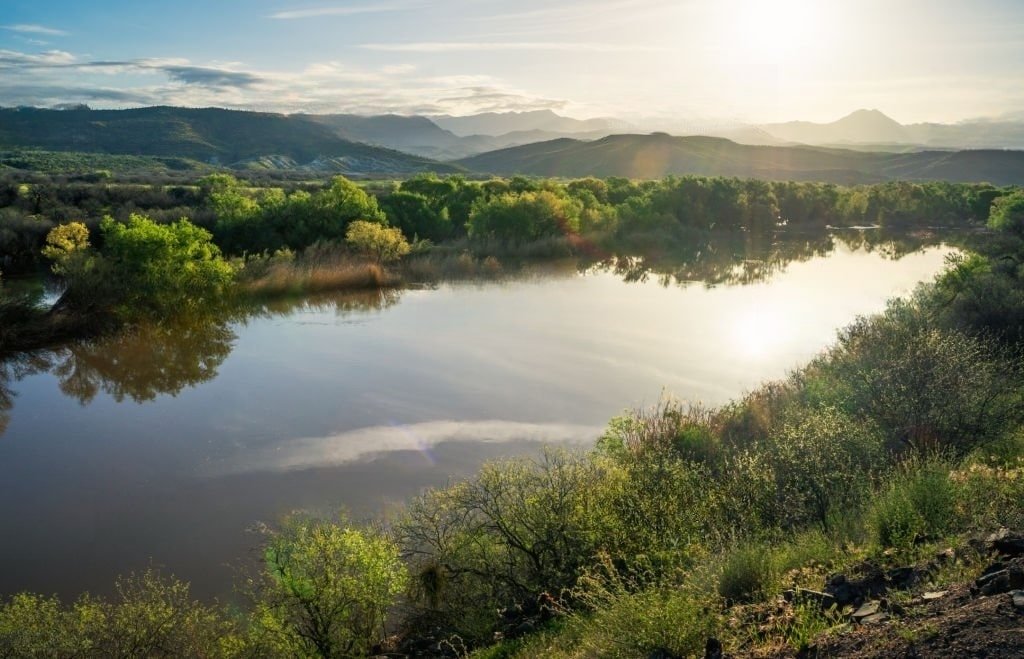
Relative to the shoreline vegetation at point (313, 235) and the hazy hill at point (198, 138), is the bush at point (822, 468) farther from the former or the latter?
the hazy hill at point (198, 138)

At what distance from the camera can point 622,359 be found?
81.8 feet

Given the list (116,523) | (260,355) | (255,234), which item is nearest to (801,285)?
(260,355)

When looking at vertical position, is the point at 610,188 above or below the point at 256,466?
above

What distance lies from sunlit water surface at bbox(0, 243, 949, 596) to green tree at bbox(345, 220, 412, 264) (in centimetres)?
645

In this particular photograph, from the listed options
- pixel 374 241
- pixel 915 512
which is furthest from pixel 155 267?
pixel 915 512

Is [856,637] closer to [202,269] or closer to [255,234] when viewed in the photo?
[202,269]

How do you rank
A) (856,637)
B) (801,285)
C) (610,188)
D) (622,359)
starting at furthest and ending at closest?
1. (610,188)
2. (801,285)
3. (622,359)
4. (856,637)

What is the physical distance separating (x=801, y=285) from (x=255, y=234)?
33359 mm

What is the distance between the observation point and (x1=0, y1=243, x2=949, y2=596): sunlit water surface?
14383 millimetres

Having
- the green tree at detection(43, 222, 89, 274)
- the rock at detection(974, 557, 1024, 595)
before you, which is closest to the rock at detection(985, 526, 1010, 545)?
the rock at detection(974, 557, 1024, 595)

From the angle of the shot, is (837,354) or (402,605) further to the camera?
(837,354)

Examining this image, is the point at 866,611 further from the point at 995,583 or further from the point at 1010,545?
the point at 1010,545

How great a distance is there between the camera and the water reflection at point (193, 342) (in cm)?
2323

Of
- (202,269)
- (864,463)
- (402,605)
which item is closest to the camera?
(402,605)
